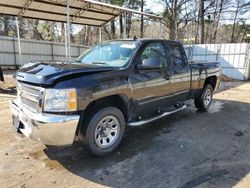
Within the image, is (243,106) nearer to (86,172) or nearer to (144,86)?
(144,86)

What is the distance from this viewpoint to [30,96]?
371cm

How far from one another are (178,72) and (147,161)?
2406 mm

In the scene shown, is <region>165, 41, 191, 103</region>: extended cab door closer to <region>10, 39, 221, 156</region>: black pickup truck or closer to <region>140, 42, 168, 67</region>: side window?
<region>10, 39, 221, 156</region>: black pickup truck

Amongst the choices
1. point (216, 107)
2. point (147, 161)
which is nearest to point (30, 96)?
point (147, 161)

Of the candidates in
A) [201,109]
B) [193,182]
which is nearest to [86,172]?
[193,182]

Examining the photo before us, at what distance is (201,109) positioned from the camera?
7.16 meters

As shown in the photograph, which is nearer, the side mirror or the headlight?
the headlight

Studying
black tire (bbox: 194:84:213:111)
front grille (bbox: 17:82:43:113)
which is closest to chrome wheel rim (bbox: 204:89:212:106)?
black tire (bbox: 194:84:213:111)

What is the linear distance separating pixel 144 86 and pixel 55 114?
1806 millimetres

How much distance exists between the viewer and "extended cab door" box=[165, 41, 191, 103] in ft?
18.1

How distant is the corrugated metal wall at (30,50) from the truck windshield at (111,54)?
586 inches

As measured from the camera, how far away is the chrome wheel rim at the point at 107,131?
398 cm

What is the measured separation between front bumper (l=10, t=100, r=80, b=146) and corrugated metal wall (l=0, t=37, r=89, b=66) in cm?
1640

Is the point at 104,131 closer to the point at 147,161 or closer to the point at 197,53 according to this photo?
the point at 147,161
